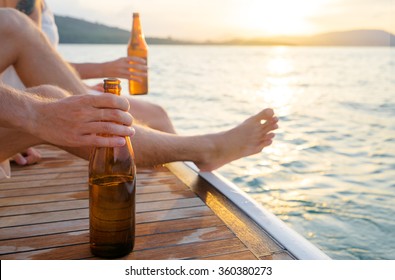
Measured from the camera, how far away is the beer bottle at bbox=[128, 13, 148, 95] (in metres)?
2.78

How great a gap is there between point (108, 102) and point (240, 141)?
127 centimetres

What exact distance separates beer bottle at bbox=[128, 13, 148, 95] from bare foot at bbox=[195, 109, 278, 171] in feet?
2.63

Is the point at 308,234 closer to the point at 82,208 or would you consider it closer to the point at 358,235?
the point at 358,235

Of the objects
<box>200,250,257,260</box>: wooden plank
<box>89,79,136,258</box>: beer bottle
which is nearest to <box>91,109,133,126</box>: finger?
<box>89,79,136,258</box>: beer bottle

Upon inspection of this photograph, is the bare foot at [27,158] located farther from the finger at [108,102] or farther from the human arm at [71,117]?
the finger at [108,102]

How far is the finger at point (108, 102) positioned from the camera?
1.06 m

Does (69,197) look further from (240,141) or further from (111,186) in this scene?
(240,141)

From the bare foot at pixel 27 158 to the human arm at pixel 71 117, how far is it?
123 centimetres

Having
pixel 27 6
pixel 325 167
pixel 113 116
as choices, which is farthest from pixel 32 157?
pixel 325 167

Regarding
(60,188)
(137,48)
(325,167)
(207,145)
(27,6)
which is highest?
(27,6)

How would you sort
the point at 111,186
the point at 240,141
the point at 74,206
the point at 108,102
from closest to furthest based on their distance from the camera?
Result: 1. the point at 108,102
2. the point at 111,186
3. the point at 74,206
4. the point at 240,141

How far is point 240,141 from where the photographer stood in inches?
88.6
